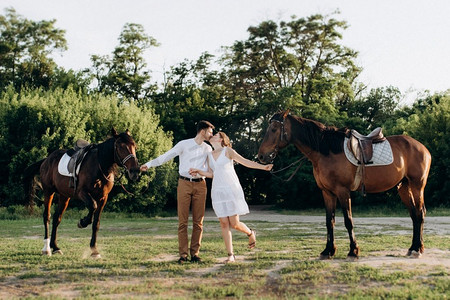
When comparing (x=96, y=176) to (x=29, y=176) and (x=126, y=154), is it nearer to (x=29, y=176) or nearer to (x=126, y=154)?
(x=126, y=154)

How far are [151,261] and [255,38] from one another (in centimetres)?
3222

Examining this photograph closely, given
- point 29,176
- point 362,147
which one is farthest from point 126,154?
point 362,147

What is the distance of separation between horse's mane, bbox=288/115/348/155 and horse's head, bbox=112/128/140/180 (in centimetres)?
319

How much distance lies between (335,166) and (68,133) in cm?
2101

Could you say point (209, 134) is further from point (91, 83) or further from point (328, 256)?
point (91, 83)

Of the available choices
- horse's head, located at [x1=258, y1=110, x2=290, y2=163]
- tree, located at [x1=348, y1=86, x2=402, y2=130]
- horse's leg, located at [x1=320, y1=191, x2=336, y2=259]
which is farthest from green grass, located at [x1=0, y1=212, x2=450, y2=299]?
tree, located at [x1=348, y1=86, x2=402, y2=130]

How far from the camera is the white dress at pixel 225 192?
7613mm

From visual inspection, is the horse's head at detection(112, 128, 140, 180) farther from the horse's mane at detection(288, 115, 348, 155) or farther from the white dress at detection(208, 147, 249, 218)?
the horse's mane at detection(288, 115, 348, 155)

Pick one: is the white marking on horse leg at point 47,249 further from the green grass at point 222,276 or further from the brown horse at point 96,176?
the green grass at point 222,276

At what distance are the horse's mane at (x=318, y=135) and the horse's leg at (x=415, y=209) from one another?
1.83 metres

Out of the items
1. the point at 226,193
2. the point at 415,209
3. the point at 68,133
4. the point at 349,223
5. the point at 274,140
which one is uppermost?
the point at 68,133

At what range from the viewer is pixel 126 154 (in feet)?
28.3

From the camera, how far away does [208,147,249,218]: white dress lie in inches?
300

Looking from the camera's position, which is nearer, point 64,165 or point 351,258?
point 351,258
